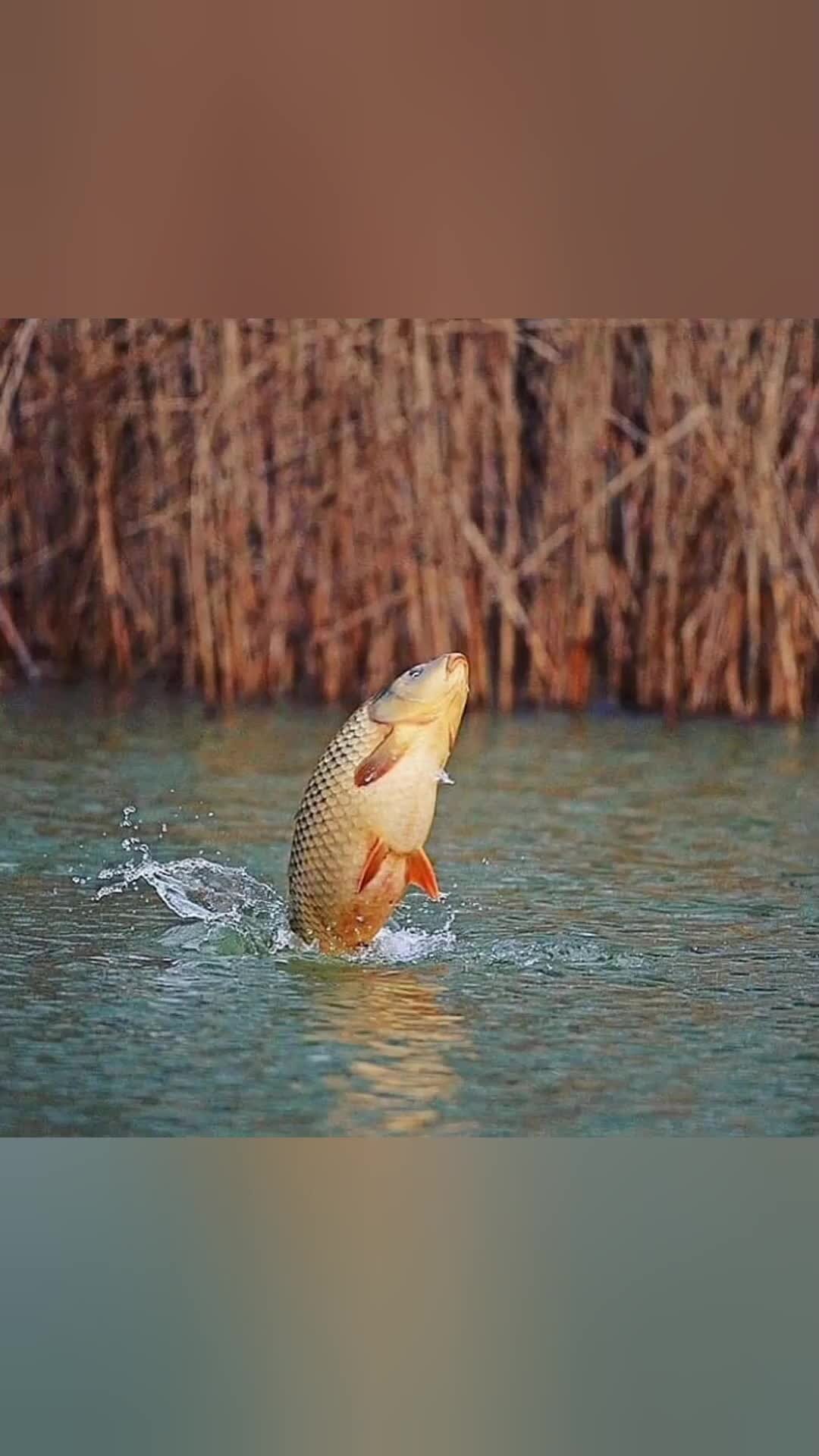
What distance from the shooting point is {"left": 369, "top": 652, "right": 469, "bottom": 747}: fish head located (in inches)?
139

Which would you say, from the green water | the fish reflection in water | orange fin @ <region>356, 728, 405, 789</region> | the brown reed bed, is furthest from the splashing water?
the brown reed bed

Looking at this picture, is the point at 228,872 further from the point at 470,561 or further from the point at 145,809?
the point at 470,561

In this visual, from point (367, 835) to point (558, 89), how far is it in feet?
3.60

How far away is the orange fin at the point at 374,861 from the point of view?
11.6 feet

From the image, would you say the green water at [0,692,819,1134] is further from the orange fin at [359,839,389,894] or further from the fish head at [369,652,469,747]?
the fish head at [369,652,469,747]

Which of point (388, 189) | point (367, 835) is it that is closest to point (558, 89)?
point (388, 189)

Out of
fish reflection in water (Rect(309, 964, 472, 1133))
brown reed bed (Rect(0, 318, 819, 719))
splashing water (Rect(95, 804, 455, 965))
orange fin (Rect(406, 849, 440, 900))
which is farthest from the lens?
brown reed bed (Rect(0, 318, 819, 719))

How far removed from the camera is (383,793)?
11.6 feet

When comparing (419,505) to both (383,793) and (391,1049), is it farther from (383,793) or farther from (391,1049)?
(391,1049)

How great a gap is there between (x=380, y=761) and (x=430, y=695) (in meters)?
0.12

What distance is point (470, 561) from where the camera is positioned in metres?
4.62

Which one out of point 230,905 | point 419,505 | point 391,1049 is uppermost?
point 419,505

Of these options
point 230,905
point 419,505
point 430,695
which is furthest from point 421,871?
point 419,505

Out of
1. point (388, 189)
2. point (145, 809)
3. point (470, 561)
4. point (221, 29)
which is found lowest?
point (145, 809)
